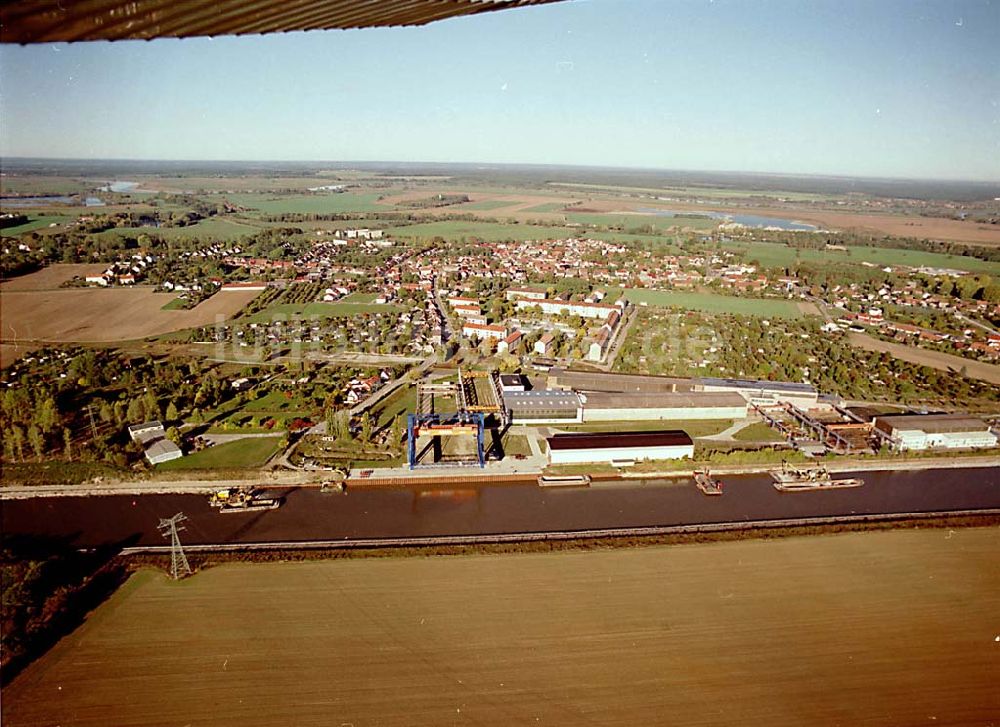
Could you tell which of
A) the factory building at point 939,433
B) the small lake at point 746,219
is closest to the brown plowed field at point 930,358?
the factory building at point 939,433

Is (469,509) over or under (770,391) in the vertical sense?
under

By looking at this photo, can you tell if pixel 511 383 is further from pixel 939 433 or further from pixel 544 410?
pixel 939 433

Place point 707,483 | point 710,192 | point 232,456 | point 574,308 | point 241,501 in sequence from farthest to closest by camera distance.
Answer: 1. point 710,192
2. point 574,308
3. point 232,456
4. point 707,483
5. point 241,501

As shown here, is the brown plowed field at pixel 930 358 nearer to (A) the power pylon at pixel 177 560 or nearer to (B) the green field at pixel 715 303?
(B) the green field at pixel 715 303

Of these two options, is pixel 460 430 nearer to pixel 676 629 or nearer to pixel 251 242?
pixel 676 629

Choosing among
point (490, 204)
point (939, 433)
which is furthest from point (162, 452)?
point (490, 204)

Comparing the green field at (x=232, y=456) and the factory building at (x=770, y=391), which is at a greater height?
the factory building at (x=770, y=391)
